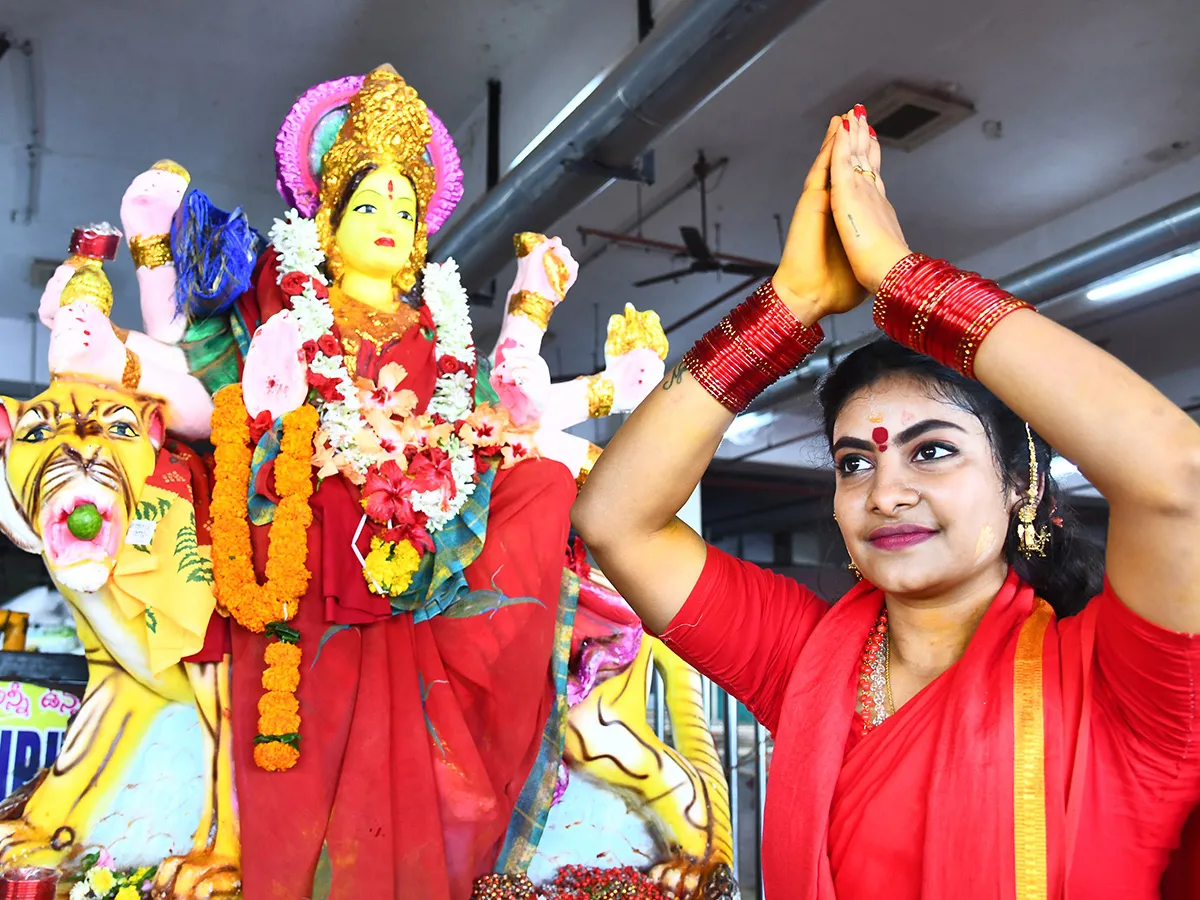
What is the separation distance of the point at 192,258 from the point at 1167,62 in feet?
15.9

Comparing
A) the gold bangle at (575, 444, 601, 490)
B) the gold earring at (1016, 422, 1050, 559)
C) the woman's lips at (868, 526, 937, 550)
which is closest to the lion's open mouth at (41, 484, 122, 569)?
the gold bangle at (575, 444, 601, 490)

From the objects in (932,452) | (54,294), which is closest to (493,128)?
(54,294)

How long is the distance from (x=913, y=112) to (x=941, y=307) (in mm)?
5181

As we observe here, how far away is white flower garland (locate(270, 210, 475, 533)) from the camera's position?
239cm

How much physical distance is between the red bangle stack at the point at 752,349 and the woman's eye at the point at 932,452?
0.17 metres

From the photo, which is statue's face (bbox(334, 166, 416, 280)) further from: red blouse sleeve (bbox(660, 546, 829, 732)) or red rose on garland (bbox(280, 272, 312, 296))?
red blouse sleeve (bbox(660, 546, 829, 732))

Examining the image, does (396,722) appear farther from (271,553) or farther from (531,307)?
(531,307)

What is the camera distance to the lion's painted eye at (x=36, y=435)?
2.29 metres

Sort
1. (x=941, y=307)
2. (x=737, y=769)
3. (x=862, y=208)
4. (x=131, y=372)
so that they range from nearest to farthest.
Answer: (x=941, y=307) → (x=862, y=208) → (x=131, y=372) → (x=737, y=769)

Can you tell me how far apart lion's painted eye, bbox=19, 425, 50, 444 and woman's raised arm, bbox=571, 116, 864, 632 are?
63.0 inches

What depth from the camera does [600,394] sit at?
2832mm

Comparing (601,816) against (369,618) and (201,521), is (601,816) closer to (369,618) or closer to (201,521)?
(369,618)

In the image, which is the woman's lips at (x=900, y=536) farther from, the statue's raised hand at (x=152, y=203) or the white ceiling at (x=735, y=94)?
the white ceiling at (x=735, y=94)

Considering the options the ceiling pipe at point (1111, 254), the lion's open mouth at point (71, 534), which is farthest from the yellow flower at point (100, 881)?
the ceiling pipe at point (1111, 254)
